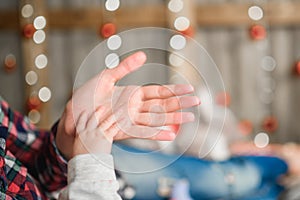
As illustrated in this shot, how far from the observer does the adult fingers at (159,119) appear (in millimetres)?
578

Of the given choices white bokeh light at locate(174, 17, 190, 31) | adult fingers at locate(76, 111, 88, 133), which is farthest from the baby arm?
white bokeh light at locate(174, 17, 190, 31)

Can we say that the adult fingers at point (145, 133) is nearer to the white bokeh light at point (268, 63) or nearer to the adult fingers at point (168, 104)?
the adult fingers at point (168, 104)

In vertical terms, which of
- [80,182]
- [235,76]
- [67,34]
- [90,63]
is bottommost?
[235,76]

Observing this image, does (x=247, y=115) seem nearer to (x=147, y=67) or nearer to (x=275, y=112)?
(x=275, y=112)

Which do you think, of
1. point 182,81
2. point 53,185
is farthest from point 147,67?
point 53,185

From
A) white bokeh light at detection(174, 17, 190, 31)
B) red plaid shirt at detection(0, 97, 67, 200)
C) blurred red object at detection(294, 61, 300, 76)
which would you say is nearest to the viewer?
red plaid shirt at detection(0, 97, 67, 200)

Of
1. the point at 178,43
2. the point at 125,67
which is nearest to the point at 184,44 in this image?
the point at 178,43

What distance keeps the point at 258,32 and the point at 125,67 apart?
2.44m

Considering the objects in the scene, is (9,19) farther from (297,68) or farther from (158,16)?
(297,68)

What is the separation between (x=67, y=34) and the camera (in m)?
3.20

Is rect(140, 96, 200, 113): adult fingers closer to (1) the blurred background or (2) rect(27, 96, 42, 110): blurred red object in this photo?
(1) the blurred background

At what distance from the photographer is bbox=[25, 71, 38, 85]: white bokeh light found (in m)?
3.21

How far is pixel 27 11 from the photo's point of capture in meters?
3.20

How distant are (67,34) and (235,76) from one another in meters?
0.92
